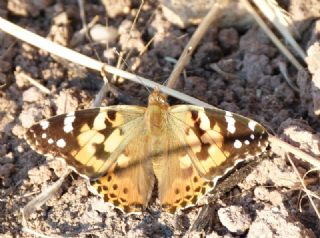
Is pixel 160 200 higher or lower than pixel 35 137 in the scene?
lower

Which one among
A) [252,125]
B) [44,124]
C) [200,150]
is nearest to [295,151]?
[252,125]

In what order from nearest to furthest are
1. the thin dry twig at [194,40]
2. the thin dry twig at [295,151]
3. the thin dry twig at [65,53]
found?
the thin dry twig at [295,151] < the thin dry twig at [65,53] < the thin dry twig at [194,40]

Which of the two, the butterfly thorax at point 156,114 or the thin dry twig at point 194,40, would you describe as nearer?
the butterfly thorax at point 156,114

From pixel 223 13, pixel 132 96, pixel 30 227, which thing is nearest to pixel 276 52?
pixel 223 13

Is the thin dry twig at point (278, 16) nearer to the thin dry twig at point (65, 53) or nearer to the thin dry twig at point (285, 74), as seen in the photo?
the thin dry twig at point (285, 74)

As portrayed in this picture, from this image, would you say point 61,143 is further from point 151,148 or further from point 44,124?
point 151,148

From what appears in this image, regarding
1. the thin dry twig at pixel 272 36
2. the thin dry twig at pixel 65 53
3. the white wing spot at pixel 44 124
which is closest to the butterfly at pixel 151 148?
the white wing spot at pixel 44 124

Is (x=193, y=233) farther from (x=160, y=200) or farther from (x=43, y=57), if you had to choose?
(x=43, y=57)

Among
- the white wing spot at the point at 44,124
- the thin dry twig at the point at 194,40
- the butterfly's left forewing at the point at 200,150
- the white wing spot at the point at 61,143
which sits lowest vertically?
the butterfly's left forewing at the point at 200,150
